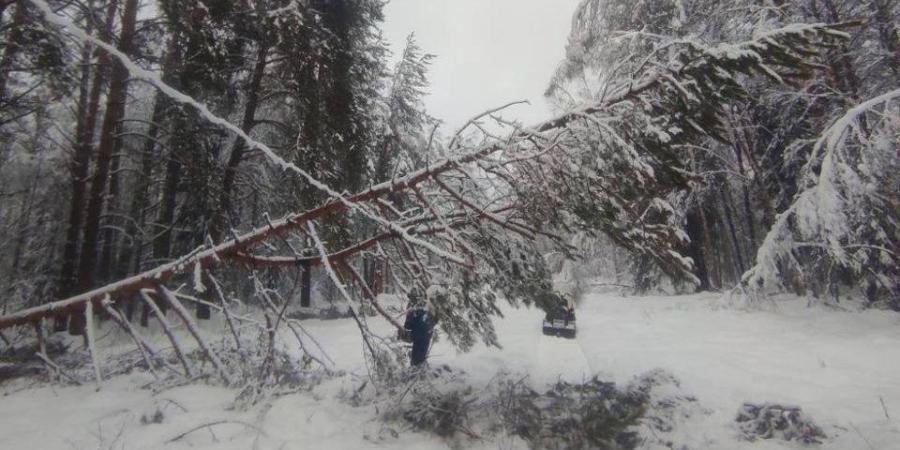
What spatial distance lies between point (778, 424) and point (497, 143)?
12.2 ft

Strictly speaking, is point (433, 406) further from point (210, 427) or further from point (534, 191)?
point (534, 191)

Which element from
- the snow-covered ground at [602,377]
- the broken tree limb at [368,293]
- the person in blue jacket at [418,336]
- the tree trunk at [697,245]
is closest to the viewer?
the snow-covered ground at [602,377]

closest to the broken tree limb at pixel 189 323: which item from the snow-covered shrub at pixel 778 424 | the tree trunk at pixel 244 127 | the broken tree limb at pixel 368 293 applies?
the broken tree limb at pixel 368 293

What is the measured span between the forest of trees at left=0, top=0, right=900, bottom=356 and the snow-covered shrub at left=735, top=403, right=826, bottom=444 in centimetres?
145

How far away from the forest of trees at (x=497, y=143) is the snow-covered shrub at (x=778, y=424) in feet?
4.76

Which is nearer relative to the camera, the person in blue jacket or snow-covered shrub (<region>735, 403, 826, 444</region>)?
snow-covered shrub (<region>735, 403, 826, 444</region>)

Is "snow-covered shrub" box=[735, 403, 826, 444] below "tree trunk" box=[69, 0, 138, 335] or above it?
below

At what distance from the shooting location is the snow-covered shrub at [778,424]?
12.9 ft

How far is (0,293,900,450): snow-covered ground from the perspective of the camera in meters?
3.90

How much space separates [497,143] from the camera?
3.95 m

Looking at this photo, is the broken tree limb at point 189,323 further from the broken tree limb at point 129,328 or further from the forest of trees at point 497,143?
the forest of trees at point 497,143

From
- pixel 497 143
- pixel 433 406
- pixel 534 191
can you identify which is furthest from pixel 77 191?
pixel 534 191

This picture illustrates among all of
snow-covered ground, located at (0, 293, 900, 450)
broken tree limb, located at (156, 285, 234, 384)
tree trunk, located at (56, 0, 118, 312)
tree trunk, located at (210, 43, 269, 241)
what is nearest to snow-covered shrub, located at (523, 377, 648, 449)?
snow-covered ground, located at (0, 293, 900, 450)

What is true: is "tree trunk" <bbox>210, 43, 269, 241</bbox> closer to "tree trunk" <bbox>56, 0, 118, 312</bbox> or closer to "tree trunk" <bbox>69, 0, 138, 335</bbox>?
"tree trunk" <bbox>69, 0, 138, 335</bbox>
